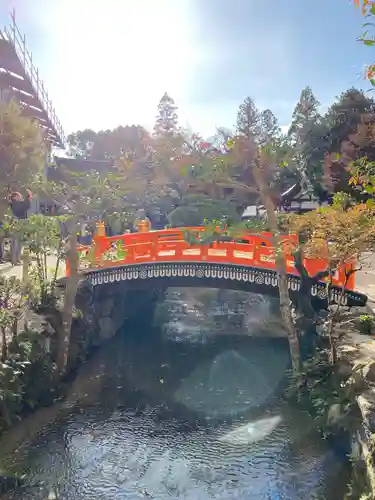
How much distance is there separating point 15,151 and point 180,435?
7760mm

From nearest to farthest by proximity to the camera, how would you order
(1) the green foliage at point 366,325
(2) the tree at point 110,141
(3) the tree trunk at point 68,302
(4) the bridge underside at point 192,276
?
(1) the green foliage at point 366,325 → (3) the tree trunk at point 68,302 → (4) the bridge underside at point 192,276 → (2) the tree at point 110,141

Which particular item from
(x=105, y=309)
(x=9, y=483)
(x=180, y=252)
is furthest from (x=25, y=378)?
(x=180, y=252)

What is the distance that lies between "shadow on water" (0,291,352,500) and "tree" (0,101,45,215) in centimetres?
578

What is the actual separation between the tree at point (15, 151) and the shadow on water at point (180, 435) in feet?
19.0

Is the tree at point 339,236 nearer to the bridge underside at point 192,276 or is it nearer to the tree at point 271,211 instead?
the tree at point 271,211

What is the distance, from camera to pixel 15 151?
9047 mm

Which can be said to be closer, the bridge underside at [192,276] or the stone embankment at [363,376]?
the stone embankment at [363,376]

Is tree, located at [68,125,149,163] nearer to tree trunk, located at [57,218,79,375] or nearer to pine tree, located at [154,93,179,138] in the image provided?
pine tree, located at [154,93,179,138]

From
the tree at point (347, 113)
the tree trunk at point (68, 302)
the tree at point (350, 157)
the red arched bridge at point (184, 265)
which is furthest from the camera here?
the tree at point (347, 113)

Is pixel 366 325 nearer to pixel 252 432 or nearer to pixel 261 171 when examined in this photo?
pixel 252 432

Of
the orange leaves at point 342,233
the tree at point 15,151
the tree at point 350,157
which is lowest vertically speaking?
the orange leaves at point 342,233

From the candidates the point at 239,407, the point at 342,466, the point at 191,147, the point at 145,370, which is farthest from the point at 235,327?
the point at 342,466

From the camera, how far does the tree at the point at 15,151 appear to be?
351 inches

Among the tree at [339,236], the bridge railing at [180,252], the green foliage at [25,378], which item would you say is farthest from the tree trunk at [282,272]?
the green foliage at [25,378]
